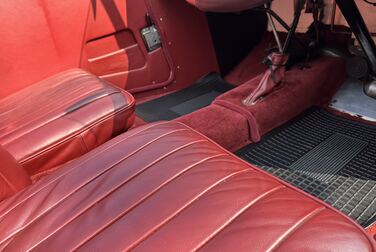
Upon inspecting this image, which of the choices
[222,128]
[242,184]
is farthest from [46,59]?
[242,184]

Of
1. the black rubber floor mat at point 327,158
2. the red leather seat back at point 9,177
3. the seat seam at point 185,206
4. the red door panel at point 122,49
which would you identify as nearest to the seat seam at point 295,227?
the seat seam at point 185,206

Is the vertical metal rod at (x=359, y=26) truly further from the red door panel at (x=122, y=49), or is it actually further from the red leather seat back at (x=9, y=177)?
the red leather seat back at (x=9, y=177)

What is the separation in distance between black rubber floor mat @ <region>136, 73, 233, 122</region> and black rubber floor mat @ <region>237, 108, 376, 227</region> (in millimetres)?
558

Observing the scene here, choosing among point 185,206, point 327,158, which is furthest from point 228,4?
point 185,206

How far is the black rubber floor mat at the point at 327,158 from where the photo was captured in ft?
3.94

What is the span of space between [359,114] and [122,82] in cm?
128

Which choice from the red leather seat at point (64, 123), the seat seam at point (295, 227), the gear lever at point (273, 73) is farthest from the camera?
the gear lever at point (273, 73)

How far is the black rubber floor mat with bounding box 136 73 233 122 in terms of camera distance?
1.95m

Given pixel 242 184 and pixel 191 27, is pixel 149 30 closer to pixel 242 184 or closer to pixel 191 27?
pixel 191 27

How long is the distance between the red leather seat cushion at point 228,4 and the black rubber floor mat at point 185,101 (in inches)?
26.8

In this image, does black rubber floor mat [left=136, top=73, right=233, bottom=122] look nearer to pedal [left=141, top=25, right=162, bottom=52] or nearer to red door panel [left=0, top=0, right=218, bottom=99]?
red door panel [left=0, top=0, right=218, bottom=99]

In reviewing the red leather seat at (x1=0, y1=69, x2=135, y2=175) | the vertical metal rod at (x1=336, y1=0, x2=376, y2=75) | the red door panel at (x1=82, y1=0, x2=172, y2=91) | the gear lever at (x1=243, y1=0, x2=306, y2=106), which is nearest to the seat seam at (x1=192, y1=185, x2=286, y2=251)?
the red leather seat at (x1=0, y1=69, x2=135, y2=175)

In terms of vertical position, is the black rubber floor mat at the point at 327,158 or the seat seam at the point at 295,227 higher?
the seat seam at the point at 295,227

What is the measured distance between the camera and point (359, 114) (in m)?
1.63
